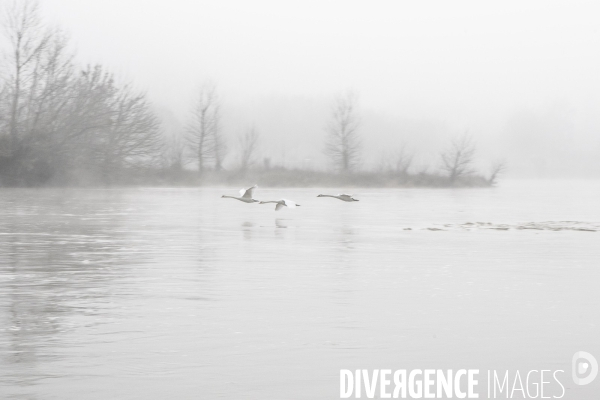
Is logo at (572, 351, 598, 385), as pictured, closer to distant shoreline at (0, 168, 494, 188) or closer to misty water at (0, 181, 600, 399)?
misty water at (0, 181, 600, 399)

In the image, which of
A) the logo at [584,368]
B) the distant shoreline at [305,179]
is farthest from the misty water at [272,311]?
the distant shoreline at [305,179]

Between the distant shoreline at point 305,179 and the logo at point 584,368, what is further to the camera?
the distant shoreline at point 305,179

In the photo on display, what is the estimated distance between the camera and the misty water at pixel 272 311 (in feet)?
20.7

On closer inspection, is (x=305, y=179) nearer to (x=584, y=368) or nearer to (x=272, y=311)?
(x=272, y=311)

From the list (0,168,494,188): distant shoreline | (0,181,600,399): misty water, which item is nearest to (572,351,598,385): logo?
(0,181,600,399): misty water

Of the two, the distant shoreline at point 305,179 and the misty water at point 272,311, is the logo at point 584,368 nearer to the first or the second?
the misty water at point 272,311

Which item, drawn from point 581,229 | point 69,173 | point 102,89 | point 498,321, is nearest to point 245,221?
point 581,229

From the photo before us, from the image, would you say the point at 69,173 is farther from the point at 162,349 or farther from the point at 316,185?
the point at 162,349

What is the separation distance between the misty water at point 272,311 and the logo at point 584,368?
98 millimetres

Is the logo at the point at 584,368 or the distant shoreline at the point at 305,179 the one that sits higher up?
the distant shoreline at the point at 305,179

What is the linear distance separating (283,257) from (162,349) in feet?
26.3

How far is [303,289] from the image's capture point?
428 inches

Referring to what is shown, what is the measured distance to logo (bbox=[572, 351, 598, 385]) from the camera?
626 cm

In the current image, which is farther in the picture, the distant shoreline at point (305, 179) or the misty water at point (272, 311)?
the distant shoreline at point (305, 179)
